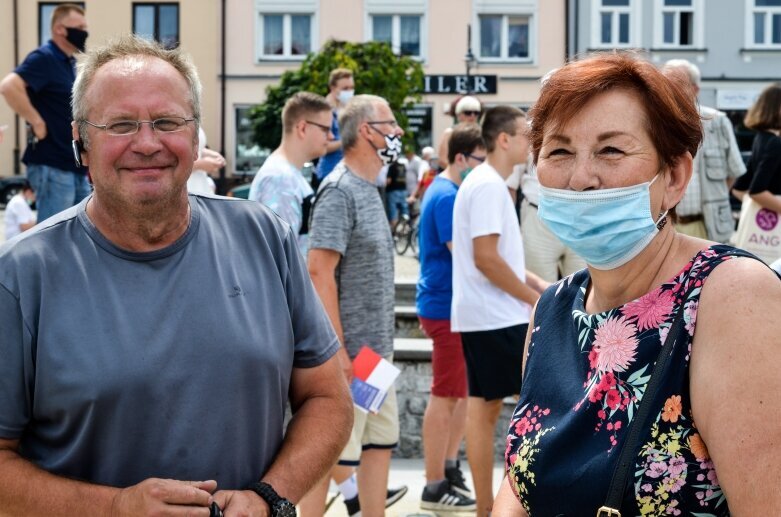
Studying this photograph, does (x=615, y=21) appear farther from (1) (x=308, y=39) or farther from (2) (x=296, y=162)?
(2) (x=296, y=162)

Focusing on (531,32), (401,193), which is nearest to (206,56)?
(531,32)

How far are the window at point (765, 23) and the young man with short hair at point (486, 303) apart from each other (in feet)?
101

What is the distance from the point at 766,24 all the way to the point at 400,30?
1130 cm

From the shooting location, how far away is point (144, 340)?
2.62 m

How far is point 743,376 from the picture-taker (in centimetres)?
202

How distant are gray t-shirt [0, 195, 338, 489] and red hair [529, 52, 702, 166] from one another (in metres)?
0.90

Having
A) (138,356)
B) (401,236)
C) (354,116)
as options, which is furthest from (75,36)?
(401,236)

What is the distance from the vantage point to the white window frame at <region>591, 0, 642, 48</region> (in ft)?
113

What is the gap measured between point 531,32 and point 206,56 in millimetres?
10460

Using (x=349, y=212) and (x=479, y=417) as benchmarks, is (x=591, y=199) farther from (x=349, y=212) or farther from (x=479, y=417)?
(x=479, y=417)

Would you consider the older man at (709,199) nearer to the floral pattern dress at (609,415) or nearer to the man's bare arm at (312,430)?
the man's bare arm at (312,430)

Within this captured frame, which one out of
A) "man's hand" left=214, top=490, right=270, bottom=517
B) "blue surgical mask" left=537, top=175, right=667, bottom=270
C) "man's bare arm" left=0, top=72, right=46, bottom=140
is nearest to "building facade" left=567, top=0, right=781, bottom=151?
"man's bare arm" left=0, top=72, right=46, bottom=140

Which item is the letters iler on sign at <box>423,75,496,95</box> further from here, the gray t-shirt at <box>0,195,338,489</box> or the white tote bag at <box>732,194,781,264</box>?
the gray t-shirt at <box>0,195,338,489</box>

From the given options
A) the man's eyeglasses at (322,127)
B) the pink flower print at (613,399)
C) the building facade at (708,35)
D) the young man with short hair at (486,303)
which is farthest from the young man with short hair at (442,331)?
the building facade at (708,35)
